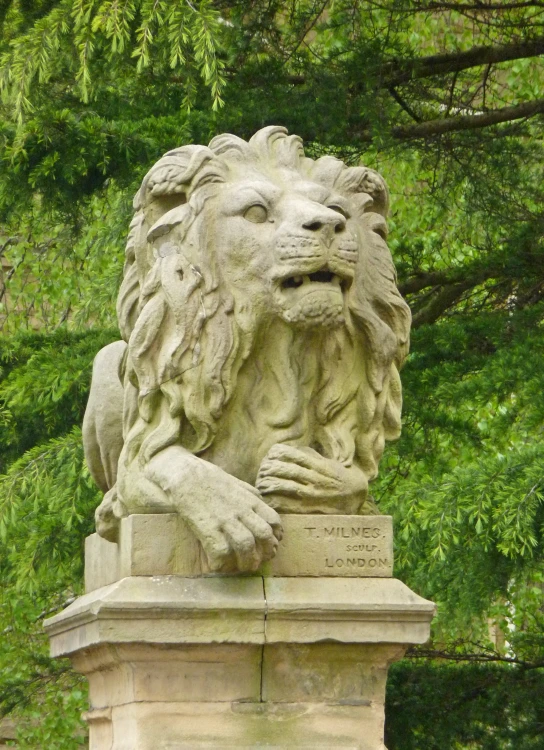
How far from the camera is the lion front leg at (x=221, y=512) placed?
4766 mm

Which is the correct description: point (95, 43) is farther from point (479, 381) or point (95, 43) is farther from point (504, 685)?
point (504, 685)

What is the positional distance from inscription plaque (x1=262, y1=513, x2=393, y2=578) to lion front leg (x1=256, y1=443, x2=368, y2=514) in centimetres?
4

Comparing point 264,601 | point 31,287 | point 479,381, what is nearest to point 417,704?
point 479,381

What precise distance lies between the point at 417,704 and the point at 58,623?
11.3 ft

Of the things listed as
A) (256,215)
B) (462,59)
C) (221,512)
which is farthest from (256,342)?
(462,59)

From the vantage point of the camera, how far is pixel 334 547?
16.6 ft

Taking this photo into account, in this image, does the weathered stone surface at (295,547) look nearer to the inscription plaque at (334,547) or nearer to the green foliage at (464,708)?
the inscription plaque at (334,547)

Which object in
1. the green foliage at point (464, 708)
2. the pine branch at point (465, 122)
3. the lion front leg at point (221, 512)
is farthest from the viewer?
the pine branch at point (465, 122)

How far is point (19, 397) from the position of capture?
27.8 feet

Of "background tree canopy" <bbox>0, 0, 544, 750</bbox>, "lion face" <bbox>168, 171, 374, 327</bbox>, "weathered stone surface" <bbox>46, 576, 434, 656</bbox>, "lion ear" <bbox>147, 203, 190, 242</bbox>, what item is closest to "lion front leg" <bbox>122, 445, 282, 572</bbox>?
"weathered stone surface" <bbox>46, 576, 434, 656</bbox>

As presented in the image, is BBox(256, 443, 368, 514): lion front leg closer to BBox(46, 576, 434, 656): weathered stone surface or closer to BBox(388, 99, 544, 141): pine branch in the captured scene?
BBox(46, 576, 434, 656): weathered stone surface

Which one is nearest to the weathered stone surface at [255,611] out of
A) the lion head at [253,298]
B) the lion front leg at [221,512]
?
the lion front leg at [221,512]

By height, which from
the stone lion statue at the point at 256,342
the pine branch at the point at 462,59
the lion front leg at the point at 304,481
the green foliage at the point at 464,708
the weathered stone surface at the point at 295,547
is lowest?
the green foliage at the point at 464,708

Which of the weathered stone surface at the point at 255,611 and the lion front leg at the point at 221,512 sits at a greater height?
the lion front leg at the point at 221,512
